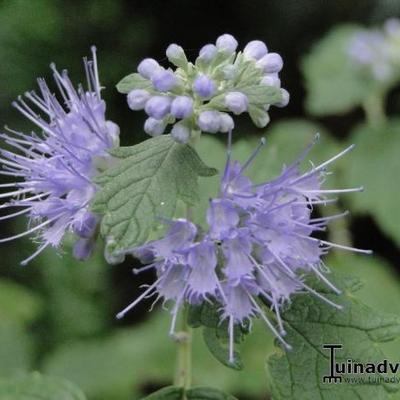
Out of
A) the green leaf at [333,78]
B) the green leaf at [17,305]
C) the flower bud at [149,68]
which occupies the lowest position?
the green leaf at [17,305]

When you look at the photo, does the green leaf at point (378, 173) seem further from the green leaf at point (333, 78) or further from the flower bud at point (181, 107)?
the flower bud at point (181, 107)

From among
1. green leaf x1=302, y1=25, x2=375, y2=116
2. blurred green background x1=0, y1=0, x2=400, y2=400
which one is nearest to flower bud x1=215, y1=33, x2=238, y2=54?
blurred green background x1=0, y1=0, x2=400, y2=400

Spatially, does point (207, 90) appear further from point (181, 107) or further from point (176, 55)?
point (176, 55)

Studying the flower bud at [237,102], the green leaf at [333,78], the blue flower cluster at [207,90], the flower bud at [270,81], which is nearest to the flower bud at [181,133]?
the blue flower cluster at [207,90]

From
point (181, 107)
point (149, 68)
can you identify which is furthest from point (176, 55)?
point (181, 107)

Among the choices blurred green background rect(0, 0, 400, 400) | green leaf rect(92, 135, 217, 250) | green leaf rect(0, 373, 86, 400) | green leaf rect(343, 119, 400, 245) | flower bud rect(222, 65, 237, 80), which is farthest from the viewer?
green leaf rect(343, 119, 400, 245)

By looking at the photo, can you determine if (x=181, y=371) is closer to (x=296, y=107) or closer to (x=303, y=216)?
(x=303, y=216)

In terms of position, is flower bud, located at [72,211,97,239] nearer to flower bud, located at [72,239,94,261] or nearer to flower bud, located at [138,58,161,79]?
flower bud, located at [72,239,94,261]
